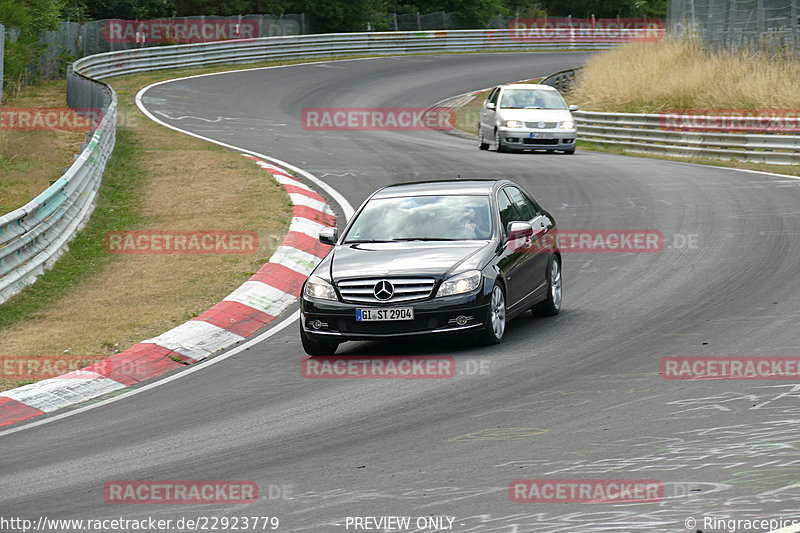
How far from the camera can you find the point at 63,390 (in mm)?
10000

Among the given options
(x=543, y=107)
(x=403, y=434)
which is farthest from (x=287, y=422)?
(x=543, y=107)

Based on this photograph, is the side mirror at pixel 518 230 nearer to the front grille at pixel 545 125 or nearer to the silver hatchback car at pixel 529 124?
the silver hatchback car at pixel 529 124

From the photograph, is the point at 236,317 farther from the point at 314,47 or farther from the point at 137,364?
the point at 314,47

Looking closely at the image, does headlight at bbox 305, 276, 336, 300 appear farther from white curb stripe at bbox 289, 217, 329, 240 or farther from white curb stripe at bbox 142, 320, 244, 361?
white curb stripe at bbox 289, 217, 329, 240

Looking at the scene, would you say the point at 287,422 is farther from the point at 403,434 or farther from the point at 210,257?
the point at 210,257

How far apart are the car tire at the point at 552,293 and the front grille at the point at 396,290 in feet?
6.72

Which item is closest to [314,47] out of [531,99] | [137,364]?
[531,99]

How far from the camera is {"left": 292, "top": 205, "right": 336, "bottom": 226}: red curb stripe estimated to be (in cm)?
1756

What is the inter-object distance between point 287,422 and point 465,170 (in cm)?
1498

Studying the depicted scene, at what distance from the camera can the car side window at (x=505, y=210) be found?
1141cm

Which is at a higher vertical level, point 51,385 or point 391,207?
point 391,207

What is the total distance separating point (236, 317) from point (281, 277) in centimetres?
182

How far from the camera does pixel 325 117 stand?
37.2 meters

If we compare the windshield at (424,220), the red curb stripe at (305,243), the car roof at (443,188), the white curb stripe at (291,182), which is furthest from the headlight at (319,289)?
the white curb stripe at (291,182)
